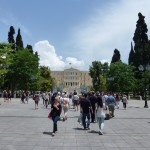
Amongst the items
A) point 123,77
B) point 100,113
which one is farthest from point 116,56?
point 100,113

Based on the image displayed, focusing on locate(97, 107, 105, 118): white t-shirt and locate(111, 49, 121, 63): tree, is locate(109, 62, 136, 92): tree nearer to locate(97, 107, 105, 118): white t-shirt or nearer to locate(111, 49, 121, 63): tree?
locate(111, 49, 121, 63): tree

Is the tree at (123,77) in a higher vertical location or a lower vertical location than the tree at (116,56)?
lower

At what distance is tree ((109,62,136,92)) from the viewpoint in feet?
281

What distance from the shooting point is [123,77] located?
3376 inches

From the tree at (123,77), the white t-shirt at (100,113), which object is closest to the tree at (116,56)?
the tree at (123,77)

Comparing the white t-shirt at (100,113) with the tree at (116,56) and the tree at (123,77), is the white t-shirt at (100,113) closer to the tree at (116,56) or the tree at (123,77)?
the tree at (123,77)

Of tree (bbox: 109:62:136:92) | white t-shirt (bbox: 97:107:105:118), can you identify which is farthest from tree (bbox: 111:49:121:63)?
white t-shirt (bbox: 97:107:105:118)

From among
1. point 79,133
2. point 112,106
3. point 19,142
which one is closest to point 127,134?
point 79,133

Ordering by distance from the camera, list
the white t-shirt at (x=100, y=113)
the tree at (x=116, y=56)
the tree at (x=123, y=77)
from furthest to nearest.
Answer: the tree at (x=116, y=56) → the tree at (x=123, y=77) → the white t-shirt at (x=100, y=113)

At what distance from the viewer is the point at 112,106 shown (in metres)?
22.4

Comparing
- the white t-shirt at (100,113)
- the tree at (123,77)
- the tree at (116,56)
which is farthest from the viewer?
the tree at (116,56)

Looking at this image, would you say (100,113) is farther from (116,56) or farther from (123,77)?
(116,56)

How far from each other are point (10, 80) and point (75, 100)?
4621cm

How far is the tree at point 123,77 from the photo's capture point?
8562 centimetres
